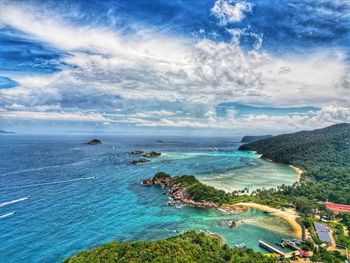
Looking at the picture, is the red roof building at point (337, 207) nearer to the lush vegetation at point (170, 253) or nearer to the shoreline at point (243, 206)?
the shoreline at point (243, 206)

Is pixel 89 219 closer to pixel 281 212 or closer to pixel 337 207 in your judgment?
pixel 281 212

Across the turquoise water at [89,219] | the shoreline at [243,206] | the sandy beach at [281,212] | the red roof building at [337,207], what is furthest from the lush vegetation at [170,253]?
the red roof building at [337,207]

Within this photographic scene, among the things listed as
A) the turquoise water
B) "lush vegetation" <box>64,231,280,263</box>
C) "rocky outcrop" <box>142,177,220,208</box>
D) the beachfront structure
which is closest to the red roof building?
the beachfront structure

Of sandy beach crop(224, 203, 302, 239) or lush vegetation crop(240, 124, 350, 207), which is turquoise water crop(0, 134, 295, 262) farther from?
lush vegetation crop(240, 124, 350, 207)

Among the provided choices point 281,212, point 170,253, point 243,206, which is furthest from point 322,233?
point 170,253

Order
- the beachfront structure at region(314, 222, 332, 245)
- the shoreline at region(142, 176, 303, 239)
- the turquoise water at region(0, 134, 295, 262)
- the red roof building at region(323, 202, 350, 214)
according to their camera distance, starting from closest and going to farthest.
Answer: the turquoise water at region(0, 134, 295, 262) → the beachfront structure at region(314, 222, 332, 245) → the shoreline at region(142, 176, 303, 239) → the red roof building at region(323, 202, 350, 214)

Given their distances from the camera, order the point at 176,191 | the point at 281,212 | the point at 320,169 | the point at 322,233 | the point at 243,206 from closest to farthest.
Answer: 1. the point at 322,233
2. the point at 281,212
3. the point at 243,206
4. the point at 176,191
5. the point at 320,169
